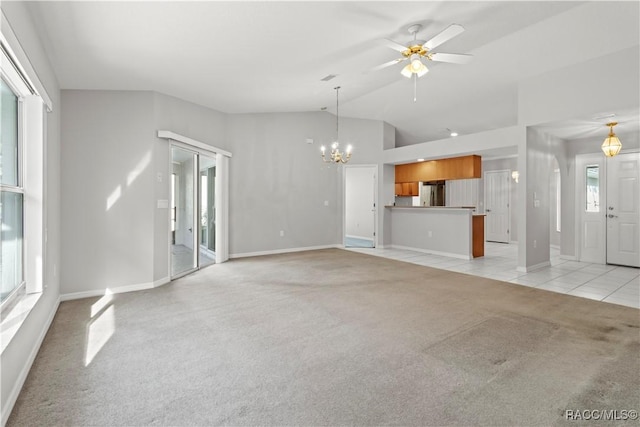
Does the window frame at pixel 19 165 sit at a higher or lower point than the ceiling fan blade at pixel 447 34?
lower

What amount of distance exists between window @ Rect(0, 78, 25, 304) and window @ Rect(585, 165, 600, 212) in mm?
8664

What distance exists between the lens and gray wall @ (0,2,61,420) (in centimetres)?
186

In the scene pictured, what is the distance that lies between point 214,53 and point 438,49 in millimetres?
2912

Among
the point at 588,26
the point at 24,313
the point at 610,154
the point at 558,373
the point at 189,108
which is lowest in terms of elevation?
the point at 558,373

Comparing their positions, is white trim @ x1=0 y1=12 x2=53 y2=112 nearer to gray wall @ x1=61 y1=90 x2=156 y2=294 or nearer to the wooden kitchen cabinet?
gray wall @ x1=61 y1=90 x2=156 y2=294

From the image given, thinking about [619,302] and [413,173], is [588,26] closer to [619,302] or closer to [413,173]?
[619,302]

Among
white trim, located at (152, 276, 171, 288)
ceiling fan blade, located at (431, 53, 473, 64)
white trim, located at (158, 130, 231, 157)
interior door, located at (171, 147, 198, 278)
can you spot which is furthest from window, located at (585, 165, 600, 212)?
white trim, located at (152, 276, 171, 288)

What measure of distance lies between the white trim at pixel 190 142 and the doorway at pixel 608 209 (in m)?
7.10

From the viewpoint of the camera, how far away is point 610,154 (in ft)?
16.6

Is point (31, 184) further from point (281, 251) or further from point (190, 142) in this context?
point (281, 251)

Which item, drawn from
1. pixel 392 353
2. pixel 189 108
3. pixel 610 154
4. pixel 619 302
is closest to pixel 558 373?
pixel 392 353

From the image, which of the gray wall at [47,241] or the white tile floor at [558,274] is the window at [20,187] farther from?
the white tile floor at [558,274]

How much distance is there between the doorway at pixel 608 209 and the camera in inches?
227

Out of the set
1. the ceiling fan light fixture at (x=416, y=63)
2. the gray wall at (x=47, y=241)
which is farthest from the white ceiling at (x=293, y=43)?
the ceiling fan light fixture at (x=416, y=63)
